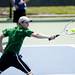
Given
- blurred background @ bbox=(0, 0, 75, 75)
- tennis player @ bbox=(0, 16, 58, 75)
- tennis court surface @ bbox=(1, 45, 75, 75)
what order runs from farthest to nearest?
blurred background @ bbox=(0, 0, 75, 75) < tennis court surface @ bbox=(1, 45, 75, 75) < tennis player @ bbox=(0, 16, 58, 75)

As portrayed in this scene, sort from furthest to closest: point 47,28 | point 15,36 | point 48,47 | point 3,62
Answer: point 47,28, point 48,47, point 3,62, point 15,36

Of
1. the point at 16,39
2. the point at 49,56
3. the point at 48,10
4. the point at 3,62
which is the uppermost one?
the point at 16,39

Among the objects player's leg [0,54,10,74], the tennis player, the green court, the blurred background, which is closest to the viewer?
the tennis player

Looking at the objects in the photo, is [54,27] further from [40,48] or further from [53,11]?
[53,11]

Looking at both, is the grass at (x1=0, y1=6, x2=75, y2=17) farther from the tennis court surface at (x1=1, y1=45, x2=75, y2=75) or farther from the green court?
the tennis court surface at (x1=1, y1=45, x2=75, y2=75)

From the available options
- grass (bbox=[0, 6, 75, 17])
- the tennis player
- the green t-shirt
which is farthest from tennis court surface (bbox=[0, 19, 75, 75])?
grass (bbox=[0, 6, 75, 17])

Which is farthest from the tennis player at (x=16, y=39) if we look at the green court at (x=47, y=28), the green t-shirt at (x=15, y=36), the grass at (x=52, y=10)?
the grass at (x=52, y=10)

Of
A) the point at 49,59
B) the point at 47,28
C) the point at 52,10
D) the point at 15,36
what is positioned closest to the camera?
the point at 15,36

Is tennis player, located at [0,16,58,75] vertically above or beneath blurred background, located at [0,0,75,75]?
above

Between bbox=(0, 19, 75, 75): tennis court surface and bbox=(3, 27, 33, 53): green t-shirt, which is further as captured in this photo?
bbox=(0, 19, 75, 75): tennis court surface

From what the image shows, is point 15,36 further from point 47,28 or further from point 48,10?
point 48,10

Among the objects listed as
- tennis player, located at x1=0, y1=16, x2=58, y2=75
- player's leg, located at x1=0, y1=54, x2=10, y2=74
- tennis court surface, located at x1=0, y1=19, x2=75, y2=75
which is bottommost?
tennis court surface, located at x1=0, y1=19, x2=75, y2=75

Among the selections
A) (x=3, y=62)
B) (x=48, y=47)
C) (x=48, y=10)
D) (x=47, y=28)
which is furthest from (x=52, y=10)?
(x=3, y=62)

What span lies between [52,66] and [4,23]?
371 inches
